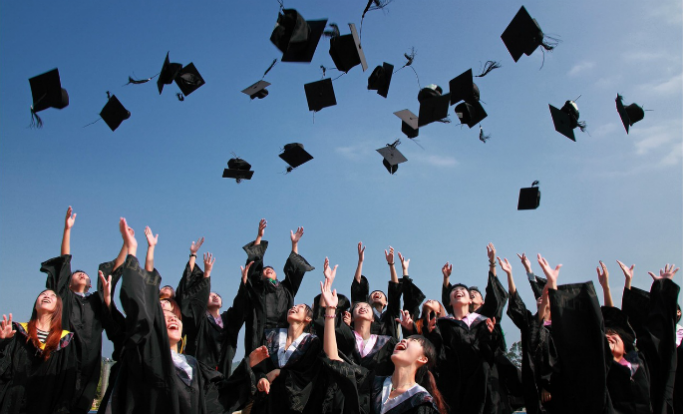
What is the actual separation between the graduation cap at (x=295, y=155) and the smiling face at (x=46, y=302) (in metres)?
3.35

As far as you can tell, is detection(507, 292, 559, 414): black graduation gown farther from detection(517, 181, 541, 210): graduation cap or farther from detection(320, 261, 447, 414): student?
detection(517, 181, 541, 210): graduation cap

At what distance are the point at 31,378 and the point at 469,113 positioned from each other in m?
5.19

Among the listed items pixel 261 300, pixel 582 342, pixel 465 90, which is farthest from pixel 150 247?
pixel 465 90

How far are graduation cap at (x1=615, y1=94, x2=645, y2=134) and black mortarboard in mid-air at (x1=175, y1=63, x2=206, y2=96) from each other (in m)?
4.91

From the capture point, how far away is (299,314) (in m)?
4.30

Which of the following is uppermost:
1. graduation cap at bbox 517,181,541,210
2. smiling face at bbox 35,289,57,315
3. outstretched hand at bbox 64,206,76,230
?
graduation cap at bbox 517,181,541,210

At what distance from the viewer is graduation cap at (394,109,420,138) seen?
6840 millimetres

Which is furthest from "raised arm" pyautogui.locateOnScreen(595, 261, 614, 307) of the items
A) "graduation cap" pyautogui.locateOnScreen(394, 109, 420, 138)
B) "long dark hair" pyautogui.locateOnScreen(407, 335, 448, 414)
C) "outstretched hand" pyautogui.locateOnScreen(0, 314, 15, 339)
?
"outstretched hand" pyautogui.locateOnScreen(0, 314, 15, 339)

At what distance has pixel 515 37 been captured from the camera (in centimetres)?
591

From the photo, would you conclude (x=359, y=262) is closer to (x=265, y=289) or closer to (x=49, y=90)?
(x=265, y=289)

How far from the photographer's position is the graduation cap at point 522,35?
5.73 meters

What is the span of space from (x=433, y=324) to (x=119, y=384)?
108 inches

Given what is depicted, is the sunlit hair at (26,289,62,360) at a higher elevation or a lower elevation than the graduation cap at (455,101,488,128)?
lower

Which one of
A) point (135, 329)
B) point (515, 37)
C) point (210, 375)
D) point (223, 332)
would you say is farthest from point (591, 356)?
point (223, 332)
